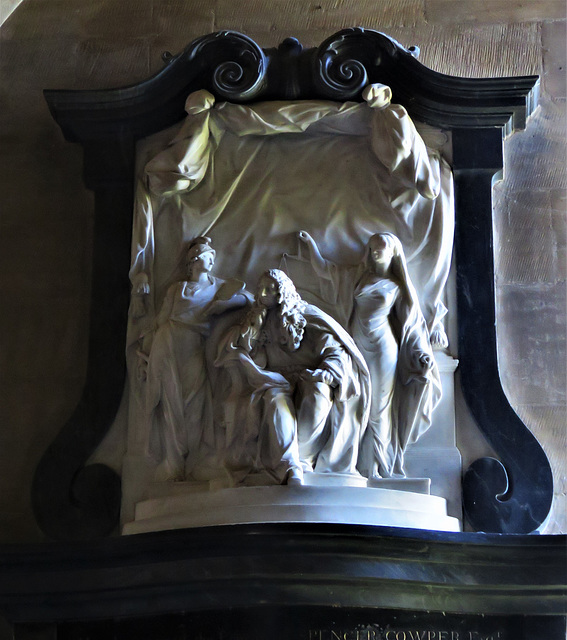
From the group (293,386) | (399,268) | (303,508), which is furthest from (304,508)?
(399,268)

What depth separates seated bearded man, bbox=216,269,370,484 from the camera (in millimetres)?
4734

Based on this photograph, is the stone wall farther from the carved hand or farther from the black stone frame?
the carved hand

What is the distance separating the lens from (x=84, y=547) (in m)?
4.74

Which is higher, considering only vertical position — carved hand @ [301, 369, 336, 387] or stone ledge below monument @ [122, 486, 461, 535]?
carved hand @ [301, 369, 336, 387]

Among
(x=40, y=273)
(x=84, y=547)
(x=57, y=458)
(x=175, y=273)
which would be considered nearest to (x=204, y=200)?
(x=175, y=273)

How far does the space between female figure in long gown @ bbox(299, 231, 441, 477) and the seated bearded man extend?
11 centimetres

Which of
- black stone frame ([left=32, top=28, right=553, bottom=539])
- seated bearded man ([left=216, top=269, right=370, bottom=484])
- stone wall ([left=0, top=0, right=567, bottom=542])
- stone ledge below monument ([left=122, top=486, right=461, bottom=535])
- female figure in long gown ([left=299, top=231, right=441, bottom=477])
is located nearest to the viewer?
stone ledge below monument ([left=122, top=486, right=461, bottom=535])

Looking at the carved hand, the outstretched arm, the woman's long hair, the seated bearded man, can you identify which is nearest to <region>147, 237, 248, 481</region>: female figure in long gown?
the seated bearded man

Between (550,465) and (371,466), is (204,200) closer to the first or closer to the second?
(371,466)

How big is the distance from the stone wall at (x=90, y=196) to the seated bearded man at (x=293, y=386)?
839 mm

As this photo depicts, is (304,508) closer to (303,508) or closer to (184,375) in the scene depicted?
(303,508)

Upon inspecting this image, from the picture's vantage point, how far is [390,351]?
5.04m

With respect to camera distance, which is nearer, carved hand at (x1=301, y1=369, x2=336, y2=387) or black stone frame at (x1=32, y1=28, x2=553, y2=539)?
carved hand at (x1=301, y1=369, x2=336, y2=387)

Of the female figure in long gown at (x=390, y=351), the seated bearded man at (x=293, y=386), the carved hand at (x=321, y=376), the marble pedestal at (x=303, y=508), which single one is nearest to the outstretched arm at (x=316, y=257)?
the female figure in long gown at (x=390, y=351)
